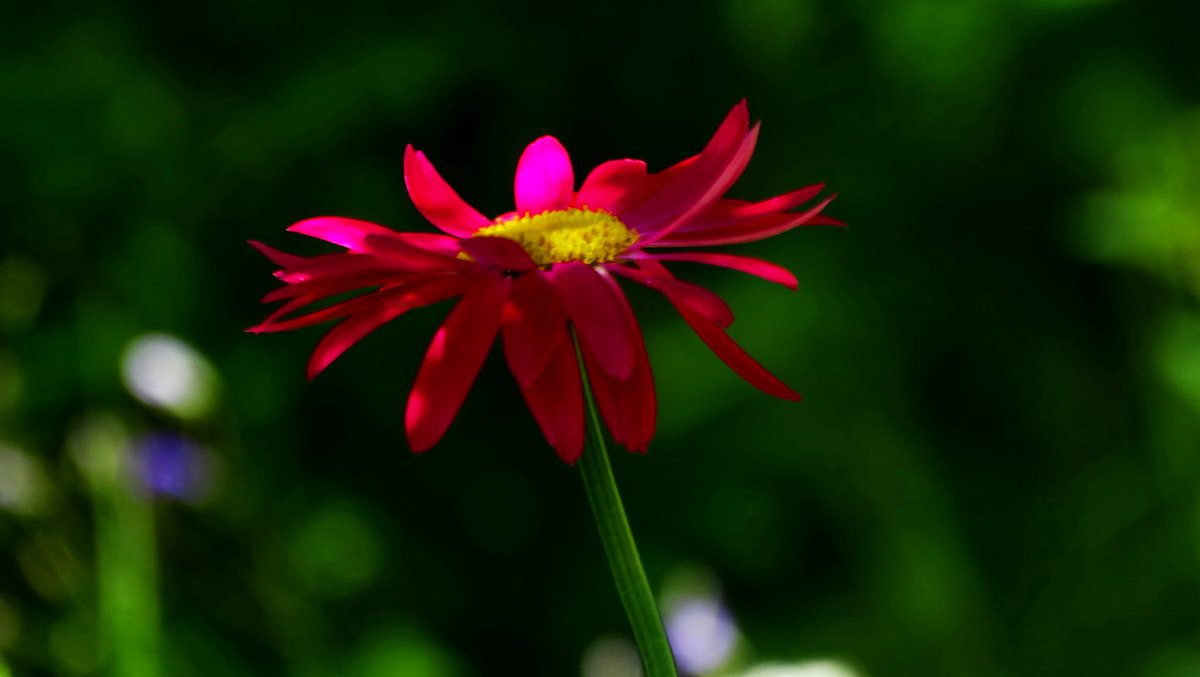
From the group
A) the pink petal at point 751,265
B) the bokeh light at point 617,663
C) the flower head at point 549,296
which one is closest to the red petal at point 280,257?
the flower head at point 549,296

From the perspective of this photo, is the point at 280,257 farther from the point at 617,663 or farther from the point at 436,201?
the point at 617,663

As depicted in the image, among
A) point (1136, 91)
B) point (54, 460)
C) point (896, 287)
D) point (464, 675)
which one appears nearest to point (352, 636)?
point (464, 675)

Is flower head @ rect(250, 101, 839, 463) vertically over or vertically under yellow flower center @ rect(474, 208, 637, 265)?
under

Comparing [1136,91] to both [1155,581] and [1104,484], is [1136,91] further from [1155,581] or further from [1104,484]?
[1155,581]

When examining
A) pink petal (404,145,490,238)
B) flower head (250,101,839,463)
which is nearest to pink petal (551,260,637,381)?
flower head (250,101,839,463)

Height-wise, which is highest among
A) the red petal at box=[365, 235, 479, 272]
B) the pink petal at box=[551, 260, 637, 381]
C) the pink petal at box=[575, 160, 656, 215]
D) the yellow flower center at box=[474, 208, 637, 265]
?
the pink petal at box=[575, 160, 656, 215]

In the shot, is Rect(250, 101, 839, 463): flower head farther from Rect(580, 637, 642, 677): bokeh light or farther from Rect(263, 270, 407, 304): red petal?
Rect(580, 637, 642, 677): bokeh light
